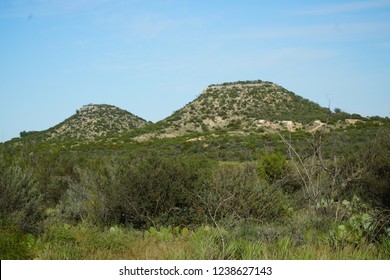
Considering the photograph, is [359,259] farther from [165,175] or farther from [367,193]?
[165,175]

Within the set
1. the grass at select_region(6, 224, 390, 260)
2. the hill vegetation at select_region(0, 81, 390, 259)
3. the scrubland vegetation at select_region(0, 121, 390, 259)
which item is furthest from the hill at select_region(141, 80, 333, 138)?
the grass at select_region(6, 224, 390, 260)

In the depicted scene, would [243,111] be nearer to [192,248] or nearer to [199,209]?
[199,209]

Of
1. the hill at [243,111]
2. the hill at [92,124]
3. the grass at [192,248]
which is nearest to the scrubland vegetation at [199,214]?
the grass at [192,248]

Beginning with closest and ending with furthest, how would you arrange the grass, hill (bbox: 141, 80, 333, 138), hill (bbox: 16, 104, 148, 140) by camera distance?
1. the grass
2. hill (bbox: 141, 80, 333, 138)
3. hill (bbox: 16, 104, 148, 140)

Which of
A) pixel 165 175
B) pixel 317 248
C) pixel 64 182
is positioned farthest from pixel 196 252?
pixel 64 182

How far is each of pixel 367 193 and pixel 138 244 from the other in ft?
17.4

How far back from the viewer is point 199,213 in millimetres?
11617

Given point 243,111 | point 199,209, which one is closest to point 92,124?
point 243,111

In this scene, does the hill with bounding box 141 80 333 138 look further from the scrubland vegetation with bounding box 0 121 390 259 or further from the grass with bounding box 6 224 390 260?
the grass with bounding box 6 224 390 260

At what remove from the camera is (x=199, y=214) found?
1155 cm

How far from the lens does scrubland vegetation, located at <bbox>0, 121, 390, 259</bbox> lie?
7457mm

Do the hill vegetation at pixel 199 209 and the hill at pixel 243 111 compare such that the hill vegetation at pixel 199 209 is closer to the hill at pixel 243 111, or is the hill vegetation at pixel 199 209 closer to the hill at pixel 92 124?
the hill at pixel 243 111

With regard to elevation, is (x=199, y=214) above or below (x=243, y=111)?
below
